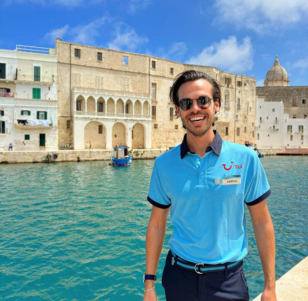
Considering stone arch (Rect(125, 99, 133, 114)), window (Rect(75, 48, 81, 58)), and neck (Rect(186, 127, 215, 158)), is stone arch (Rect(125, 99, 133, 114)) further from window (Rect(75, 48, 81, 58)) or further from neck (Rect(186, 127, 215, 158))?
neck (Rect(186, 127, 215, 158))

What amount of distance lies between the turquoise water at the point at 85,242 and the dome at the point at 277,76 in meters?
49.6

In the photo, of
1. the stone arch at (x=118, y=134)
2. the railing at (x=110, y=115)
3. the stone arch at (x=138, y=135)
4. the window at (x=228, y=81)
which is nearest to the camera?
the railing at (x=110, y=115)

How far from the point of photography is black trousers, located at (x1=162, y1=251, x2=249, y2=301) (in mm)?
1627

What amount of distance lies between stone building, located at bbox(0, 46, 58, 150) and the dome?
4406 cm

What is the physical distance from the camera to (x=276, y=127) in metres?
47.5

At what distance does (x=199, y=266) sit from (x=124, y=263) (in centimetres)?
415

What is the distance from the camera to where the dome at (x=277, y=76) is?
55.8m

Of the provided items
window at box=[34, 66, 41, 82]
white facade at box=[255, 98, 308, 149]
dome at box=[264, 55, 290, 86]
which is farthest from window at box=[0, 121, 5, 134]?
dome at box=[264, 55, 290, 86]

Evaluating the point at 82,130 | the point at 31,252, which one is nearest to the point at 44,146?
the point at 82,130

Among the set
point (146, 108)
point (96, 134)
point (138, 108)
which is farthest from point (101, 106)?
point (146, 108)

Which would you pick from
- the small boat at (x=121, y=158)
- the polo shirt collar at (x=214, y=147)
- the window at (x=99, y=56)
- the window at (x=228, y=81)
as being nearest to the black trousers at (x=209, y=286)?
the polo shirt collar at (x=214, y=147)

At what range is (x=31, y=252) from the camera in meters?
5.89

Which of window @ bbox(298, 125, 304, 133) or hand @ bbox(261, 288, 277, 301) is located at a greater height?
window @ bbox(298, 125, 304, 133)

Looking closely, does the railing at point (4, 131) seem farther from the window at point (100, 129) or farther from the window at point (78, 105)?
the window at point (100, 129)
